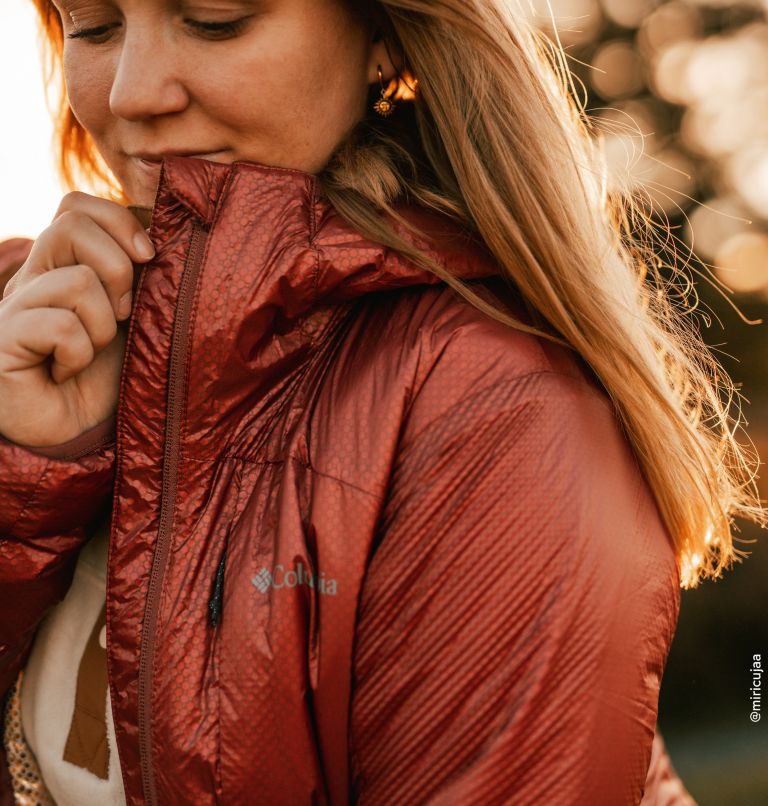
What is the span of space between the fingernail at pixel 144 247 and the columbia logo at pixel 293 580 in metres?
0.49

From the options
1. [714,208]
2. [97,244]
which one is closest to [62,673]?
[97,244]

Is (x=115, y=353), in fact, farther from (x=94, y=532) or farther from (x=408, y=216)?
(x=408, y=216)

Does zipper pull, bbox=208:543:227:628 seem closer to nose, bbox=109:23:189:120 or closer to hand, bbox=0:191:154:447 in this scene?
hand, bbox=0:191:154:447

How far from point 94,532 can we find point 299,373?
444 millimetres

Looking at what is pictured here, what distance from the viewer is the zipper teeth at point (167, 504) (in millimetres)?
1269

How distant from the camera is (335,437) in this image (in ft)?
4.23

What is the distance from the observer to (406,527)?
1.22m

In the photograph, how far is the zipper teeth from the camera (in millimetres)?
1269

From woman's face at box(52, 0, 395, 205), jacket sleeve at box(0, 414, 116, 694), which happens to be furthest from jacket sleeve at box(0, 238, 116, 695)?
woman's face at box(52, 0, 395, 205)

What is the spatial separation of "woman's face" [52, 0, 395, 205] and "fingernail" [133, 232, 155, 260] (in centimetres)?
18

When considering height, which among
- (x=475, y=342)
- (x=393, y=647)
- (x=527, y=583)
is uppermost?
(x=475, y=342)

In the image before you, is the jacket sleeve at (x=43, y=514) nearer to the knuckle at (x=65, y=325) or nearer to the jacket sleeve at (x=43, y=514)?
→ the jacket sleeve at (x=43, y=514)

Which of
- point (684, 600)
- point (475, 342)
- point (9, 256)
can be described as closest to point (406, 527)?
point (475, 342)

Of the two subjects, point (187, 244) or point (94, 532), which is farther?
point (94, 532)
